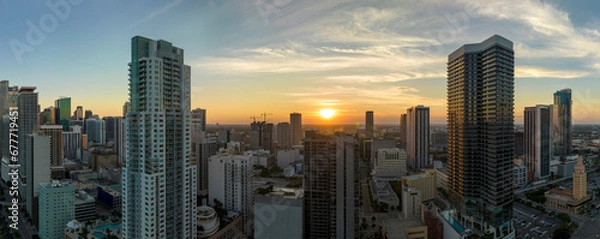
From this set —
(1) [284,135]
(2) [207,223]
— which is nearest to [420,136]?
(1) [284,135]

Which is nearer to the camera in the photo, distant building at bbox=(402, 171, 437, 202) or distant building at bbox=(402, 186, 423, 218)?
distant building at bbox=(402, 186, 423, 218)

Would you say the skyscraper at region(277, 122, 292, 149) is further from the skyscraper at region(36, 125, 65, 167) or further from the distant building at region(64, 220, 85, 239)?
the distant building at region(64, 220, 85, 239)

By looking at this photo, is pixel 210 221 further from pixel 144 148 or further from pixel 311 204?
pixel 144 148

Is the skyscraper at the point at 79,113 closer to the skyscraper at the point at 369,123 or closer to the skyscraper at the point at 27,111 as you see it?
the skyscraper at the point at 27,111

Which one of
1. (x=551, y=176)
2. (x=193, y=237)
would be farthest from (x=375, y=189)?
(x=193, y=237)

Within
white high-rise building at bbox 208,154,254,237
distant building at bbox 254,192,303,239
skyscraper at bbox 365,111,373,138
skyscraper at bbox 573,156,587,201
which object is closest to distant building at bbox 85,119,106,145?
white high-rise building at bbox 208,154,254,237

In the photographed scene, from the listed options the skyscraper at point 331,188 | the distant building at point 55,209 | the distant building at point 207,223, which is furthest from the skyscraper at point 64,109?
the skyscraper at point 331,188
